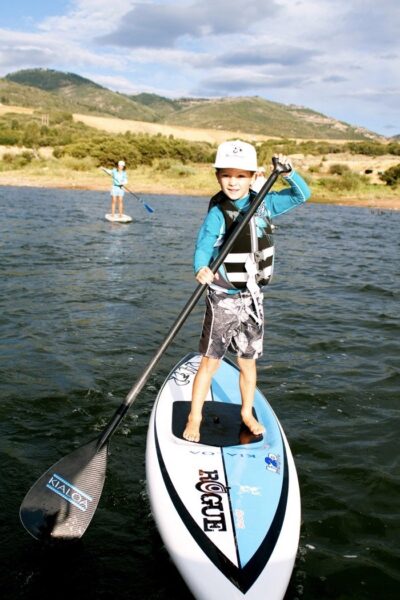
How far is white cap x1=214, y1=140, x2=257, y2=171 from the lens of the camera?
3312 millimetres

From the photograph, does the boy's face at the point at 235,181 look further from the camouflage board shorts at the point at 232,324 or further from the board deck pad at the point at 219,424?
the board deck pad at the point at 219,424

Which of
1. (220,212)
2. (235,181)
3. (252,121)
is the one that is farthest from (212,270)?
(252,121)

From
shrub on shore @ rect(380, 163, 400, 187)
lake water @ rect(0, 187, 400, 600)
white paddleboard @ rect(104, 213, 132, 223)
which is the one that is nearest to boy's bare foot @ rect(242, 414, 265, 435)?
lake water @ rect(0, 187, 400, 600)

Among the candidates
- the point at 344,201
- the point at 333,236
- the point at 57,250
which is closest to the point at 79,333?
the point at 57,250

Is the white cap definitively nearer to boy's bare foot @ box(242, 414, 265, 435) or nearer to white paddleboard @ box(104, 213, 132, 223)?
boy's bare foot @ box(242, 414, 265, 435)

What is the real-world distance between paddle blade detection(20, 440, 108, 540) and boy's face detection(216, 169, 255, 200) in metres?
1.81

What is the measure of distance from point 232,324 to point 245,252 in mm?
477

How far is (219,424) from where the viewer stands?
12.4ft

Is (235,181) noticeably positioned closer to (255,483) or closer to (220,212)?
(220,212)

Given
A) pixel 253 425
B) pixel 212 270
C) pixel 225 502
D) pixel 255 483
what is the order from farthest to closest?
1. pixel 253 425
2. pixel 212 270
3. pixel 255 483
4. pixel 225 502

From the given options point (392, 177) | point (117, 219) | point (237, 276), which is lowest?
point (117, 219)

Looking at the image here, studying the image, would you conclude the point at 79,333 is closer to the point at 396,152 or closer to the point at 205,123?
the point at 396,152

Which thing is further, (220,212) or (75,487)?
(220,212)

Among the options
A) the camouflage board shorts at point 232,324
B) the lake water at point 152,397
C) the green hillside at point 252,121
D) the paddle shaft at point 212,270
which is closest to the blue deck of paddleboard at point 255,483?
the lake water at point 152,397
